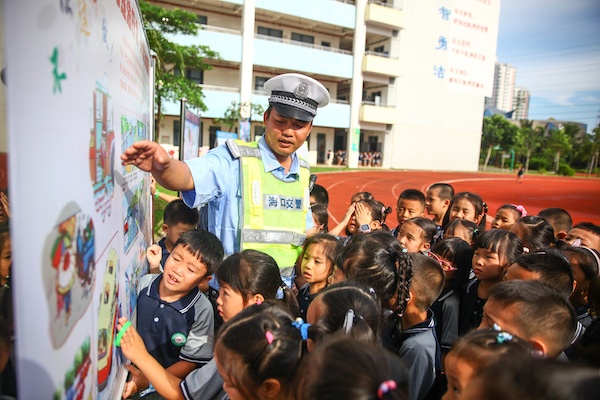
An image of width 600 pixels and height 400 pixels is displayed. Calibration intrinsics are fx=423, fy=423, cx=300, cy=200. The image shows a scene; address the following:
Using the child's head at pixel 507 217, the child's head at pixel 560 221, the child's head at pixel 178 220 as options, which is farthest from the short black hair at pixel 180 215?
the child's head at pixel 560 221

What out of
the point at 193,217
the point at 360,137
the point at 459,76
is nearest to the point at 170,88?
the point at 193,217

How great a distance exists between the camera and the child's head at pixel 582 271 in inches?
115

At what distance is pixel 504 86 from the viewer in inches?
5920

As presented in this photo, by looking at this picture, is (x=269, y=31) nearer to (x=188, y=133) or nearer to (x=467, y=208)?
(x=188, y=133)

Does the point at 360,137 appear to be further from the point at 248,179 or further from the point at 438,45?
the point at 248,179

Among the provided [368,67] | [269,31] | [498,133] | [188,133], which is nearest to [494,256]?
[188,133]

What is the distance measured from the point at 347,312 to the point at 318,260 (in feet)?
3.33

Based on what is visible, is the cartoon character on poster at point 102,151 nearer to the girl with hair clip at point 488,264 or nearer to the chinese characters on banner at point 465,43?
the girl with hair clip at point 488,264

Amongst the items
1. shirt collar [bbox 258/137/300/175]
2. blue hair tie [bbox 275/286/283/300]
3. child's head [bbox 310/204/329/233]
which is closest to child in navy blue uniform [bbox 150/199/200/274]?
shirt collar [bbox 258/137/300/175]

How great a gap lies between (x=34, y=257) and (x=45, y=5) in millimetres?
456

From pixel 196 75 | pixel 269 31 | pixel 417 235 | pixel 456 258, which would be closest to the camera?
pixel 456 258

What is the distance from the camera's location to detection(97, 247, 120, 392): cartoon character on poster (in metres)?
1.29

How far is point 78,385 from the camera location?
3.42 feet

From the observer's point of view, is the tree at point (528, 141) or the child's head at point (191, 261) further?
the tree at point (528, 141)
